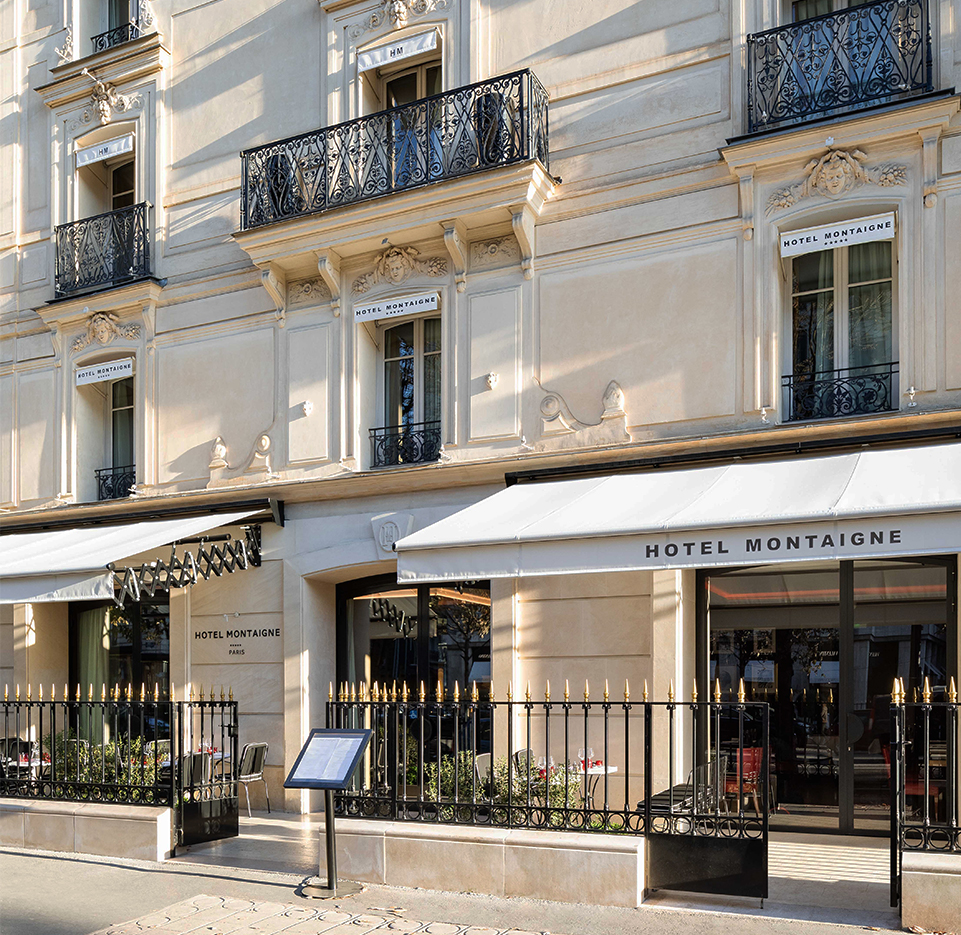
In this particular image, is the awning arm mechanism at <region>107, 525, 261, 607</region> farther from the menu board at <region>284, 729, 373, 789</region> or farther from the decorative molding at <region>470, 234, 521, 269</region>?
the decorative molding at <region>470, 234, 521, 269</region>

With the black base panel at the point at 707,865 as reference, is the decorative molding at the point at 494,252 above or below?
above

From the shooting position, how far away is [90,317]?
15.0 metres

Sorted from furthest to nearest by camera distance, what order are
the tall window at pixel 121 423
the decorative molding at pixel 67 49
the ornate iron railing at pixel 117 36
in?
1. the decorative molding at pixel 67 49
2. the tall window at pixel 121 423
3. the ornate iron railing at pixel 117 36

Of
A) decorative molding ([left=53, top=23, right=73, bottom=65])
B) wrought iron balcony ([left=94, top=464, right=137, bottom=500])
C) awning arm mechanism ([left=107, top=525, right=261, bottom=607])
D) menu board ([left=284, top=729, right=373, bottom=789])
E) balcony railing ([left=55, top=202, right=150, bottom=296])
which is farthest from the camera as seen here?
decorative molding ([left=53, top=23, right=73, bottom=65])

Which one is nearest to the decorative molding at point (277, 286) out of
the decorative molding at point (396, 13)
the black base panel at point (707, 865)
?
the decorative molding at point (396, 13)

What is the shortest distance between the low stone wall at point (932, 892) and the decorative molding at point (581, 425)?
5376mm

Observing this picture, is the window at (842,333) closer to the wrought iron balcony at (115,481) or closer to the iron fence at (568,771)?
the iron fence at (568,771)

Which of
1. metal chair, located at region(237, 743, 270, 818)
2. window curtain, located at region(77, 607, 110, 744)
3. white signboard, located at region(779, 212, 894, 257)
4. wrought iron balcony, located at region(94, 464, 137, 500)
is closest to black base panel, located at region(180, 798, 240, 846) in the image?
metal chair, located at region(237, 743, 270, 818)

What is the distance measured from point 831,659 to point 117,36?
1266cm

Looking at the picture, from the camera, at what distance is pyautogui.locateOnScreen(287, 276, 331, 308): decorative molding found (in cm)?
1325

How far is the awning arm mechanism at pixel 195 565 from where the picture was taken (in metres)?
12.0

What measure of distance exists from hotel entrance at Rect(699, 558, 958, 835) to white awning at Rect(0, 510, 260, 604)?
5.98 m

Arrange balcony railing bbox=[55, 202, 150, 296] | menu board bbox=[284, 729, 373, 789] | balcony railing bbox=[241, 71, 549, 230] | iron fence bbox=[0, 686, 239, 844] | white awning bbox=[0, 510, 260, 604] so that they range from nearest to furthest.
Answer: menu board bbox=[284, 729, 373, 789] → iron fence bbox=[0, 686, 239, 844] → white awning bbox=[0, 510, 260, 604] → balcony railing bbox=[241, 71, 549, 230] → balcony railing bbox=[55, 202, 150, 296]

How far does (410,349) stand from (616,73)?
3.93m
